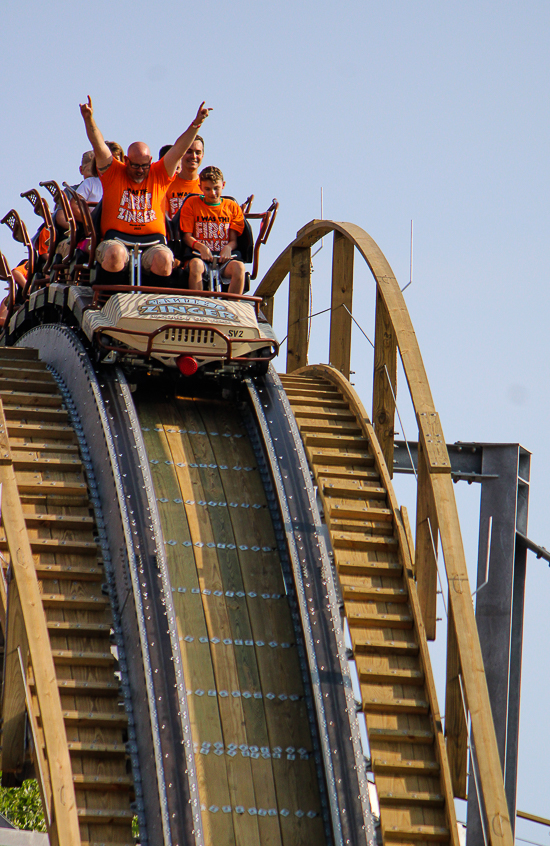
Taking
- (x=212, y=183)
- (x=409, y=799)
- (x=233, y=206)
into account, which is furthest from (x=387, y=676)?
(x=212, y=183)

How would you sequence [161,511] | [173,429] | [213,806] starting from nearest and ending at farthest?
[213,806]
[161,511]
[173,429]

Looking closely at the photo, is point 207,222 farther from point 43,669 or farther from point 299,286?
point 43,669

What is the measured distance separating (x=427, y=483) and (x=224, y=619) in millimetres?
1636

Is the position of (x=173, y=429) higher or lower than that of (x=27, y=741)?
higher

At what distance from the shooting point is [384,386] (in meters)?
9.26

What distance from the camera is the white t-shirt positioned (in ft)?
33.7

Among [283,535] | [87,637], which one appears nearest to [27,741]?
[87,637]

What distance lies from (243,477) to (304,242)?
15.0ft

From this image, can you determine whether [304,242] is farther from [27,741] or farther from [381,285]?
[27,741]

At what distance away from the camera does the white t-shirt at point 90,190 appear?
33.7 ft

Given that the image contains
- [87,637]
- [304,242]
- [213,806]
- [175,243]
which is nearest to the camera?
[213,806]

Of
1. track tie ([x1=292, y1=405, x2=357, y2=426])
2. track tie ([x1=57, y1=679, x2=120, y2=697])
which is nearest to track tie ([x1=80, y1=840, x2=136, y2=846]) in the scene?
track tie ([x1=57, y1=679, x2=120, y2=697])

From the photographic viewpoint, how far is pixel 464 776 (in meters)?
7.59

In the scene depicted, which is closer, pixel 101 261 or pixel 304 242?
pixel 101 261
